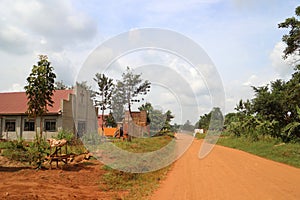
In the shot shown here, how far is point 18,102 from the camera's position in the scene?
84.3 ft

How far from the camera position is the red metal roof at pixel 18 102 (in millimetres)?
23727

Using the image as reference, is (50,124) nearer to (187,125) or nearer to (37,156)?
(37,156)

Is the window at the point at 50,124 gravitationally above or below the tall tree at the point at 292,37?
below

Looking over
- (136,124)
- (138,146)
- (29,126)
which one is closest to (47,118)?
(29,126)

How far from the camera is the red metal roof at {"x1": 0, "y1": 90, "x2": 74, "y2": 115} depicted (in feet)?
77.8

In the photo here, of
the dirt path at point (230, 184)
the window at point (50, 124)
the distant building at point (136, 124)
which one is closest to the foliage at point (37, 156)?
the dirt path at point (230, 184)

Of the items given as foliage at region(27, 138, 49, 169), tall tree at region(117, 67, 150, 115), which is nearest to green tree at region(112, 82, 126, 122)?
tall tree at region(117, 67, 150, 115)

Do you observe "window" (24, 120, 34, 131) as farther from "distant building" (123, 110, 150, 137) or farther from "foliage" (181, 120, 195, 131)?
"foliage" (181, 120, 195, 131)

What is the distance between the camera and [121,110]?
98.1ft

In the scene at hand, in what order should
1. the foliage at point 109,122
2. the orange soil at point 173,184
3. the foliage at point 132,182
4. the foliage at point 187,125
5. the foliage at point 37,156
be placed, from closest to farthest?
the orange soil at point 173,184, the foliage at point 132,182, the foliage at point 37,156, the foliage at point 187,125, the foliage at point 109,122

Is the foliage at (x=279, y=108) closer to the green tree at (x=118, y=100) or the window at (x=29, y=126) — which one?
the green tree at (x=118, y=100)

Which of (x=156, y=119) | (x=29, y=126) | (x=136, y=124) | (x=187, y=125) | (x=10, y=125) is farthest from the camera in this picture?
(x=156, y=119)

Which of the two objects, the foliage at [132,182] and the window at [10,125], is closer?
the foliage at [132,182]

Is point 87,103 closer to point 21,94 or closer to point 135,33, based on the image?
point 21,94
